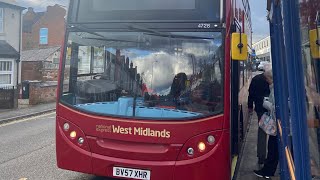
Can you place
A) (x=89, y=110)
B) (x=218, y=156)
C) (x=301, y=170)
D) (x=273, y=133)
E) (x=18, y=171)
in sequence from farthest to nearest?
(x=18, y=171), (x=273, y=133), (x=89, y=110), (x=218, y=156), (x=301, y=170)

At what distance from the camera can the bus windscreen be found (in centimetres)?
449

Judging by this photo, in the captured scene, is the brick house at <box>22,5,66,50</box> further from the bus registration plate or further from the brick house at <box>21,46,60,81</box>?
the bus registration plate

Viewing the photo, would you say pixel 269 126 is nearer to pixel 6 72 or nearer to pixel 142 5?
pixel 142 5

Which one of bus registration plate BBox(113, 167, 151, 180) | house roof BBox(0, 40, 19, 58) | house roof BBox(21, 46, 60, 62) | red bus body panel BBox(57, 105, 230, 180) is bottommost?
bus registration plate BBox(113, 167, 151, 180)

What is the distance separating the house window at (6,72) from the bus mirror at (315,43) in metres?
21.4

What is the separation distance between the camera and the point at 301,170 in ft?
6.37

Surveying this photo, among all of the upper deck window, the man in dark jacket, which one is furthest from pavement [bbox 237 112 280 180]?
the upper deck window

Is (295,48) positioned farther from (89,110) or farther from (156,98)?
(89,110)

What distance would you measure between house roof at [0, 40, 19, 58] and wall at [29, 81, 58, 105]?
12.7 feet

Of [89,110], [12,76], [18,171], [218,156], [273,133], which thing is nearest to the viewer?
[218,156]

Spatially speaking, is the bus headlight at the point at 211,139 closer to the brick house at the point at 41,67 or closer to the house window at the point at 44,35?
the brick house at the point at 41,67

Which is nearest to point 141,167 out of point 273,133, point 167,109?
point 167,109

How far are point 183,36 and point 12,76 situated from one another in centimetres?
1960

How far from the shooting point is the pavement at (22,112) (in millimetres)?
13452
